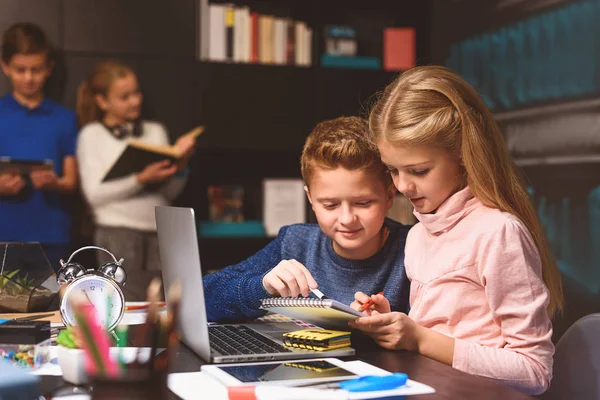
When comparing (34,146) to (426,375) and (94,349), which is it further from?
(94,349)

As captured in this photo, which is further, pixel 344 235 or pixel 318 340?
pixel 344 235

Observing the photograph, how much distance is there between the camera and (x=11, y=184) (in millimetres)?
3775

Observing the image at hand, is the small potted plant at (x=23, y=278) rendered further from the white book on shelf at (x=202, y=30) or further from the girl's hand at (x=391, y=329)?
the white book on shelf at (x=202, y=30)

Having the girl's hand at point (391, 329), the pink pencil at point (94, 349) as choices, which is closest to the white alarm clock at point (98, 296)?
the girl's hand at point (391, 329)

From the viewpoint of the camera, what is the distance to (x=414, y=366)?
1235 millimetres

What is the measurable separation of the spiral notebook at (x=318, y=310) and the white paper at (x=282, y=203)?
271 centimetres

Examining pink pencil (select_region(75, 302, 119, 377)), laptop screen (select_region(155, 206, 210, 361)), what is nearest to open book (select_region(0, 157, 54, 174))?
laptop screen (select_region(155, 206, 210, 361))

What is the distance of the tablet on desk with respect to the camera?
3.48 feet

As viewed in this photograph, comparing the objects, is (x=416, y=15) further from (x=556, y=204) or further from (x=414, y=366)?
(x=414, y=366)

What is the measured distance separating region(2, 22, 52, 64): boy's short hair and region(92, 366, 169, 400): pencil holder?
3407 millimetres

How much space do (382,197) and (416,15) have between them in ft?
10.7

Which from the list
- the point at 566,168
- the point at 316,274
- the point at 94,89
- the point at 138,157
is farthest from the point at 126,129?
the point at 316,274

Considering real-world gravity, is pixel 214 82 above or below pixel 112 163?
above

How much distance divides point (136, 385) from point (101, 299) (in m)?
0.76
